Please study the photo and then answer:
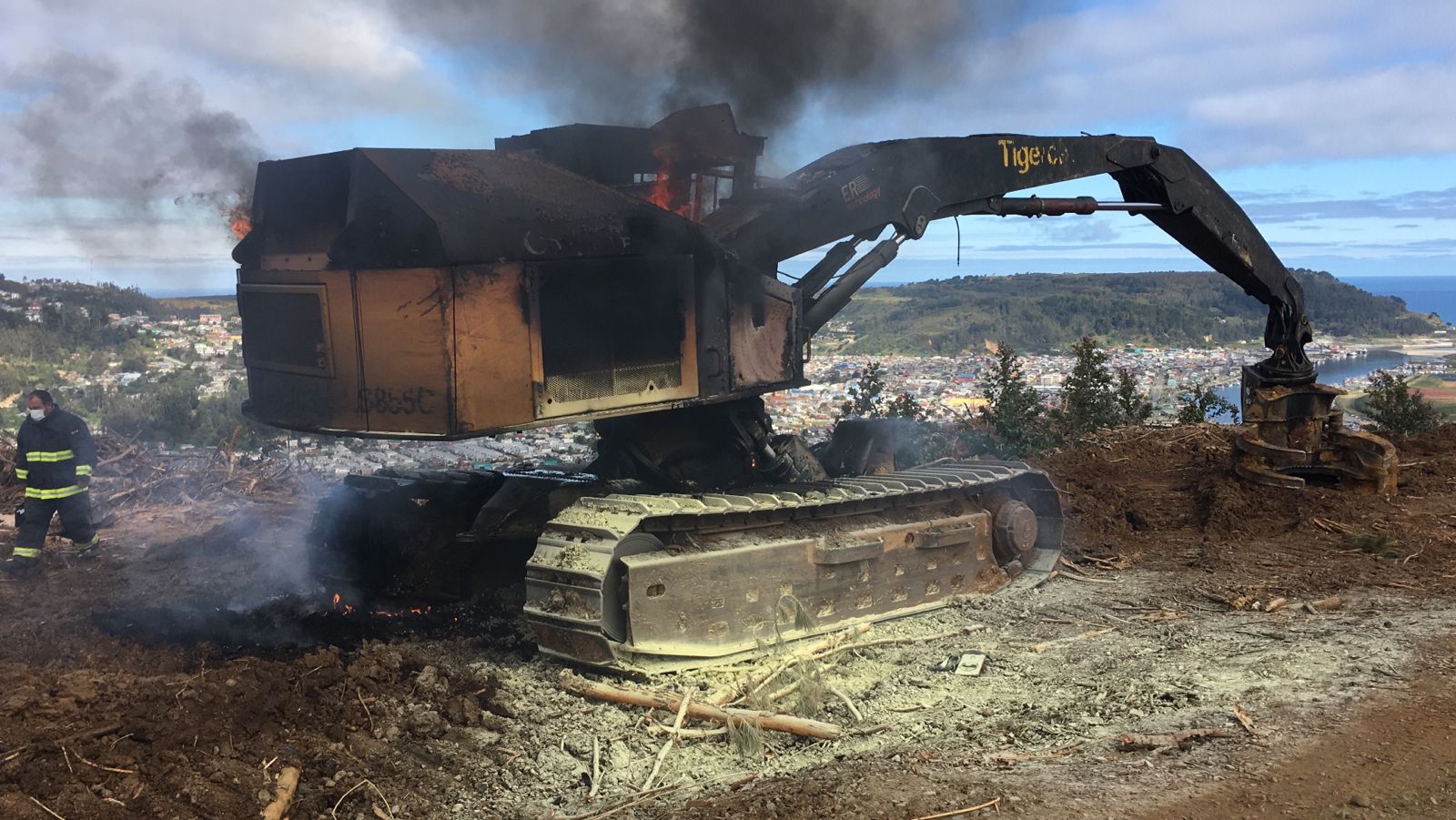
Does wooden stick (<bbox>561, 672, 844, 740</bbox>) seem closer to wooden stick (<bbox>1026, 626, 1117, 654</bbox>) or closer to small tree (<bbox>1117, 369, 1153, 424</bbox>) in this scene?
wooden stick (<bbox>1026, 626, 1117, 654</bbox>)

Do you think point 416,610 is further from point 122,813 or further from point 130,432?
point 130,432

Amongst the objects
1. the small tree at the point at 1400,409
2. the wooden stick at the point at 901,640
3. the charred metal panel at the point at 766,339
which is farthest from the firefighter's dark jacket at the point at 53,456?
the small tree at the point at 1400,409

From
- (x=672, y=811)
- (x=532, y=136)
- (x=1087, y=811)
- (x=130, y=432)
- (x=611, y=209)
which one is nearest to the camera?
(x=1087, y=811)

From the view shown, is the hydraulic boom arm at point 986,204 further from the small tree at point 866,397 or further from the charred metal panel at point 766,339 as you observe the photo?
the small tree at point 866,397

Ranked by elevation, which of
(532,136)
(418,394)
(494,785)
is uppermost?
(532,136)

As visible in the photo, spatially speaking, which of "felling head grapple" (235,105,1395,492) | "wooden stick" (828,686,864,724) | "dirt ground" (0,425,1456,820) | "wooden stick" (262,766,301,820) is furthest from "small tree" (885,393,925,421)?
"wooden stick" (262,766,301,820)

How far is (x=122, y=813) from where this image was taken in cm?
455

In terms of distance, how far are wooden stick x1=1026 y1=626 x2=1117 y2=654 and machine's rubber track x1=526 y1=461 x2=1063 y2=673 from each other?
46.4 inches

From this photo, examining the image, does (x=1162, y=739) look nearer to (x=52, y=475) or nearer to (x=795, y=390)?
(x=795, y=390)

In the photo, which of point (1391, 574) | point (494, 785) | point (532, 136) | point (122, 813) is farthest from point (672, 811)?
point (1391, 574)

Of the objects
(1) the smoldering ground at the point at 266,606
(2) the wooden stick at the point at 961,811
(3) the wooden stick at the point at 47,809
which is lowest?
(1) the smoldering ground at the point at 266,606

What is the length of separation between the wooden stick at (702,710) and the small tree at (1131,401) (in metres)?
11.7

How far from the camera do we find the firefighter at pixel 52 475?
407 inches

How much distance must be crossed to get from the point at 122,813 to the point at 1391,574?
27.7ft
